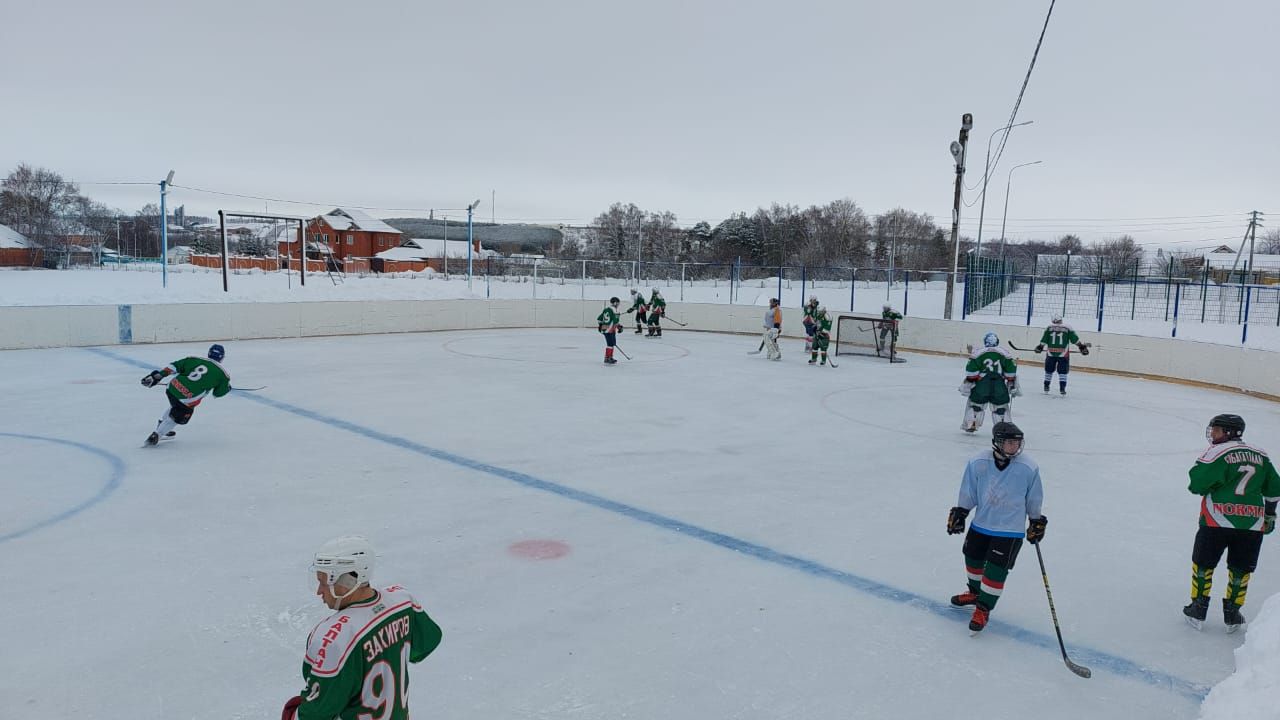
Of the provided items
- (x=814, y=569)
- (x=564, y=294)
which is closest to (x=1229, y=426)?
(x=814, y=569)

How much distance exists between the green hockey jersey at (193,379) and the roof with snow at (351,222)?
233 ft

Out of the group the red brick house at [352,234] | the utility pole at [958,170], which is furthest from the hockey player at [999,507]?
the red brick house at [352,234]

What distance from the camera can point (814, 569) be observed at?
5926mm

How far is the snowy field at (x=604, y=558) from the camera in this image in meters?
4.20

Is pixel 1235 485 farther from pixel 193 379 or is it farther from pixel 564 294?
pixel 564 294

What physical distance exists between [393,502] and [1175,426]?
11.2 m

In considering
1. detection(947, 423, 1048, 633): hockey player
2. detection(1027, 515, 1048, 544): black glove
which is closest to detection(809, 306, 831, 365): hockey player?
detection(947, 423, 1048, 633): hockey player

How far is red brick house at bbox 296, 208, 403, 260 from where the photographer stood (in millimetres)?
76125

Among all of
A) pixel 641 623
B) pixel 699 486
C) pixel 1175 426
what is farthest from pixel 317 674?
pixel 1175 426

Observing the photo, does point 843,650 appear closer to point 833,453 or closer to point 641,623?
point 641,623

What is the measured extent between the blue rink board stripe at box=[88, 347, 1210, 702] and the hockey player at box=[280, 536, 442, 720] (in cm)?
383

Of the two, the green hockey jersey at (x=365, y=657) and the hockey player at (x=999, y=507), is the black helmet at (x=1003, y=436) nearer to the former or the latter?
the hockey player at (x=999, y=507)

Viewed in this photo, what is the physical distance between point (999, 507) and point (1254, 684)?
1.55 m

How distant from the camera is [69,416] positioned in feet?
34.7
